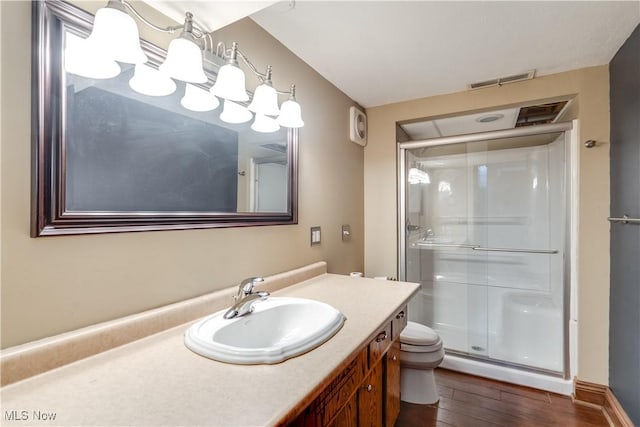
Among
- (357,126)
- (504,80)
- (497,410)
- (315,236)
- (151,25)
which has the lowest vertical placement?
(497,410)

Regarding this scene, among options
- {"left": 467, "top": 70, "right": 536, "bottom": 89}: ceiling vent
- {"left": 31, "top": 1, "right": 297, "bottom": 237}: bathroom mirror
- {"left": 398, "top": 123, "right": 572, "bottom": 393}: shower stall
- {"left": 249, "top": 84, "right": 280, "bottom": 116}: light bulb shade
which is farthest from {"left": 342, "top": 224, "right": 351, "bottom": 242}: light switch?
{"left": 467, "top": 70, "right": 536, "bottom": 89}: ceiling vent

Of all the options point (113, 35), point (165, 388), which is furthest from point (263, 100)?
point (165, 388)

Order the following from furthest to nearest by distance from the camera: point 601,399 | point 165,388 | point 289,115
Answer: point 601,399 < point 289,115 < point 165,388

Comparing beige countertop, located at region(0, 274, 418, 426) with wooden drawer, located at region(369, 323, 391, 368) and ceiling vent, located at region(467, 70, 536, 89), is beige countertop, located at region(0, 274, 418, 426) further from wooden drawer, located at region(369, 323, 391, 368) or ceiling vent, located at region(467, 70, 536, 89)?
ceiling vent, located at region(467, 70, 536, 89)

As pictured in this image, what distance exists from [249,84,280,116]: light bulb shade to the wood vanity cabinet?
1018 mm

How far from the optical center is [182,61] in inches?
36.1

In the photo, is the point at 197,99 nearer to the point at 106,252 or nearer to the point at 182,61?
the point at 182,61

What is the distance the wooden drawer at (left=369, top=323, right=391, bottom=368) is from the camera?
1.04 metres

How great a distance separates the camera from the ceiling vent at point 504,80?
6.36 feet

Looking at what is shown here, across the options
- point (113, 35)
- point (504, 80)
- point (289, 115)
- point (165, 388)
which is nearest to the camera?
point (165, 388)

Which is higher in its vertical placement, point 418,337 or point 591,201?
point 591,201

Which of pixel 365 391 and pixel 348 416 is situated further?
pixel 365 391

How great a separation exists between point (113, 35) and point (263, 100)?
584 mm

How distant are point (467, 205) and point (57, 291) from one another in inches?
110
